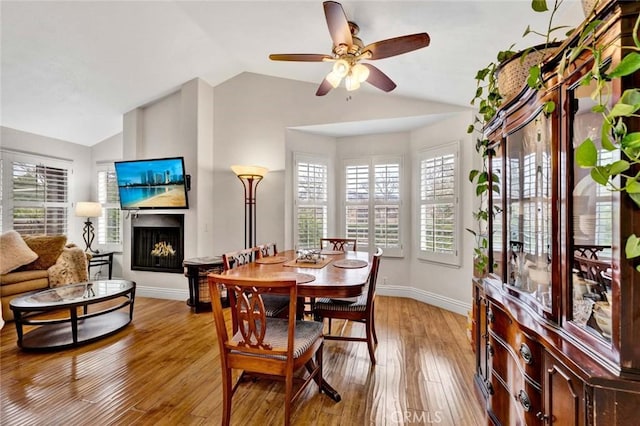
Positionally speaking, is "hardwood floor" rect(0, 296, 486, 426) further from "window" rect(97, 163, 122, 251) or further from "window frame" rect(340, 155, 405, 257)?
"window" rect(97, 163, 122, 251)

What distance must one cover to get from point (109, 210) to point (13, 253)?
6.29 ft

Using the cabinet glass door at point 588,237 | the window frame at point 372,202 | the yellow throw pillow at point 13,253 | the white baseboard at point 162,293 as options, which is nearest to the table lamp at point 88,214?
the yellow throw pillow at point 13,253

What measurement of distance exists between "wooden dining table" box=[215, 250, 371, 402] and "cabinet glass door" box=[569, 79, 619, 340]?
1044mm

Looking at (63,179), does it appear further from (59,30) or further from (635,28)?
(635,28)

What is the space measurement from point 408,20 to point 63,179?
592cm

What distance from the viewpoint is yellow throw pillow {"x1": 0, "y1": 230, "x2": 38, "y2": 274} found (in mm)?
3357

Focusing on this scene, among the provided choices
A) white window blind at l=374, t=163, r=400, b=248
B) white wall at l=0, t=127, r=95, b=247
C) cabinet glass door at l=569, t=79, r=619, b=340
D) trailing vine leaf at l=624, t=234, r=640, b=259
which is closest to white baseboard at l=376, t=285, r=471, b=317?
white window blind at l=374, t=163, r=400, b=248

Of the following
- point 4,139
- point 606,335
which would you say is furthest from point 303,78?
point 4,139

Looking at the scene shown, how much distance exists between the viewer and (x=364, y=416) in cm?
181

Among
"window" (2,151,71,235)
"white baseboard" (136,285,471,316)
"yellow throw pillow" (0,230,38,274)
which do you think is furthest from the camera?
"window" (2,151,71,235)

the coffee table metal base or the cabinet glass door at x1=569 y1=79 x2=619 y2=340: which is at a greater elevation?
the cabinet glass door at x1=569 y1=79 x2=619 y2=340

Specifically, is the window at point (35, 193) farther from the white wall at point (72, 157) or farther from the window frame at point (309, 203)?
the window frame at point (309, 203)

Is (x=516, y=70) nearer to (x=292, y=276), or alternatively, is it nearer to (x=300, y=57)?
(x=300, y=57)

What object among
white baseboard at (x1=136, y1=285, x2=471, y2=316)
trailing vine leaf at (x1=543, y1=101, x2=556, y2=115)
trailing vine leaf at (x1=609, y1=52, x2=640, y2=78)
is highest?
trailing vine leaf at (x1=543, y1=101, x2=556, y2=115)
